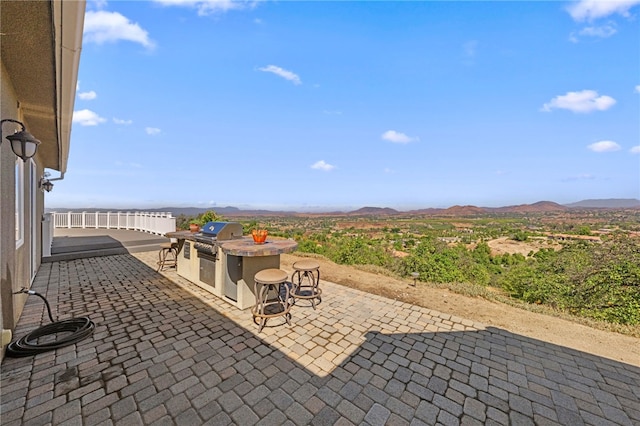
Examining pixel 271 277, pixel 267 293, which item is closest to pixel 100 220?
pixel 267 293

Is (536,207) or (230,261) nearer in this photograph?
(230,261)

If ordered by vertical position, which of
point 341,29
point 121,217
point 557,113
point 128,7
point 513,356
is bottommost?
point 513,356

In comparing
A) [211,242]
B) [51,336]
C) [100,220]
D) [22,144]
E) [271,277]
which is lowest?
[51,336]

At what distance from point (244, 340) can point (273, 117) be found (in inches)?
614

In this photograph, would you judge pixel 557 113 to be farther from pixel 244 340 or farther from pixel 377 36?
pixel 244 340

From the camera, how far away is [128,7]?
4262mm

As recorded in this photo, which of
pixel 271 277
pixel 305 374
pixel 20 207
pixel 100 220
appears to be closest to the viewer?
pixel 305 374

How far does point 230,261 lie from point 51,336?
2293 mm

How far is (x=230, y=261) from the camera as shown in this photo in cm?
415

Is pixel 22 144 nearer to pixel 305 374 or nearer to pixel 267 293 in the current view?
pixel 267 293

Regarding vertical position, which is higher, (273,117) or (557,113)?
(273,117)

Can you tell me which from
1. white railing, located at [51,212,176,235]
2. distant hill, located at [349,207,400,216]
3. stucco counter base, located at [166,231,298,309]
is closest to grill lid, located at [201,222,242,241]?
stucco counter base, located at [166,231,298,309]

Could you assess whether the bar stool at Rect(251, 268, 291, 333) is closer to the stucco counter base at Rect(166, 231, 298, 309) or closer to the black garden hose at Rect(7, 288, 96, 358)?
the stucco counter base at Rect(166, 231, 298, 309)

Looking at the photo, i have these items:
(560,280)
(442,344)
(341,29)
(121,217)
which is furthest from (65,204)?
(560,280)
